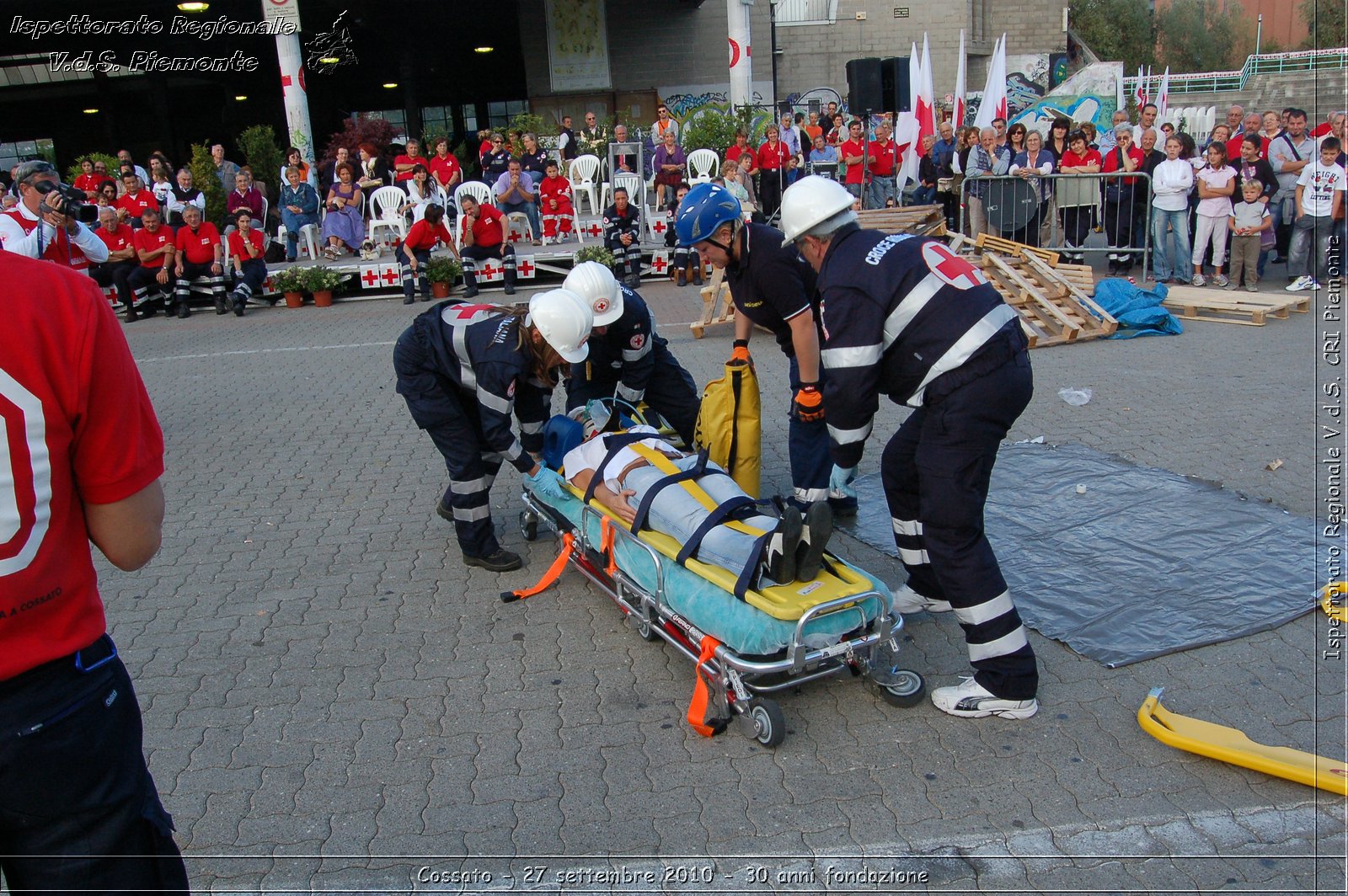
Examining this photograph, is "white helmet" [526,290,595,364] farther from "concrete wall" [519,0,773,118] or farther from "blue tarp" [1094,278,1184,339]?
"concrete wall" [519,0,773,118]

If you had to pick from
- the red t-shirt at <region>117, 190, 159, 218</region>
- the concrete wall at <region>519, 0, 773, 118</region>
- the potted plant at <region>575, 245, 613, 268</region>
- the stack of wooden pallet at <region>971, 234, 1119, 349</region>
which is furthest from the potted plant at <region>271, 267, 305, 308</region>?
the concrete wall at <region>519, 0, 773, 118</region>

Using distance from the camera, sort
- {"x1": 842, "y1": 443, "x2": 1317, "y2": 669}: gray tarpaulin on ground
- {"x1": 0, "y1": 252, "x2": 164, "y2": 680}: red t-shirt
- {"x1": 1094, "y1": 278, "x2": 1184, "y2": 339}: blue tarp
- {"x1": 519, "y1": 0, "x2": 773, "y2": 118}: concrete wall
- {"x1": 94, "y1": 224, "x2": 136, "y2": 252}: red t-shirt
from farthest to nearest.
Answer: {"x1": 519, "y1": 0, "x2": 773, "y2": 118}: concrete wall, {"x1": 94, "y1": 224, "x2": 136, "y2": 252}: red t-shirt, {"x1": 1094, "y1": 278, "x2": 1184, "y2": 339}: blue tarp, {"x1": 842, "y1": 443, "x2": 1317, "y2": 669}: gray tarpaulin on ground, {"x1": 0, "y1": 252, "x2": 164, "y2": 680}: red t-shirt

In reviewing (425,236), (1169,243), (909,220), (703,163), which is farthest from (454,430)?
(703,163)

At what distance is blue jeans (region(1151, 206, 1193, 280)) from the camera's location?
1162 centimetres

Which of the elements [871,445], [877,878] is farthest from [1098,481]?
[877,878]

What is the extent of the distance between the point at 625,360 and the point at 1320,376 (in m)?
5.77

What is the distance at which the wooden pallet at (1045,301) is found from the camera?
30.6 feet

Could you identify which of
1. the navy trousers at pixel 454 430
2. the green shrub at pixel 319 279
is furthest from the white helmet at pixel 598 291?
the green shrub at pixel 319 279

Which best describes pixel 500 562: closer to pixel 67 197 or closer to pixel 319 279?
pixel 67 197

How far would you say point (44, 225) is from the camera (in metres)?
7.15

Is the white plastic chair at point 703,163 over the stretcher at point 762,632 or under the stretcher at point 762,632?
over

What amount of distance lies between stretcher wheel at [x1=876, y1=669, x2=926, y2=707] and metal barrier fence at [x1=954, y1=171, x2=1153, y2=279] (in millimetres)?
9690

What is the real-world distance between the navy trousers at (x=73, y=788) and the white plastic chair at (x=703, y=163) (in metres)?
15.4

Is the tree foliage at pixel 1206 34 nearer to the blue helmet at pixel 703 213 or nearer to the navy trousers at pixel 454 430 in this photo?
the blue helmet at pixel 703 213
